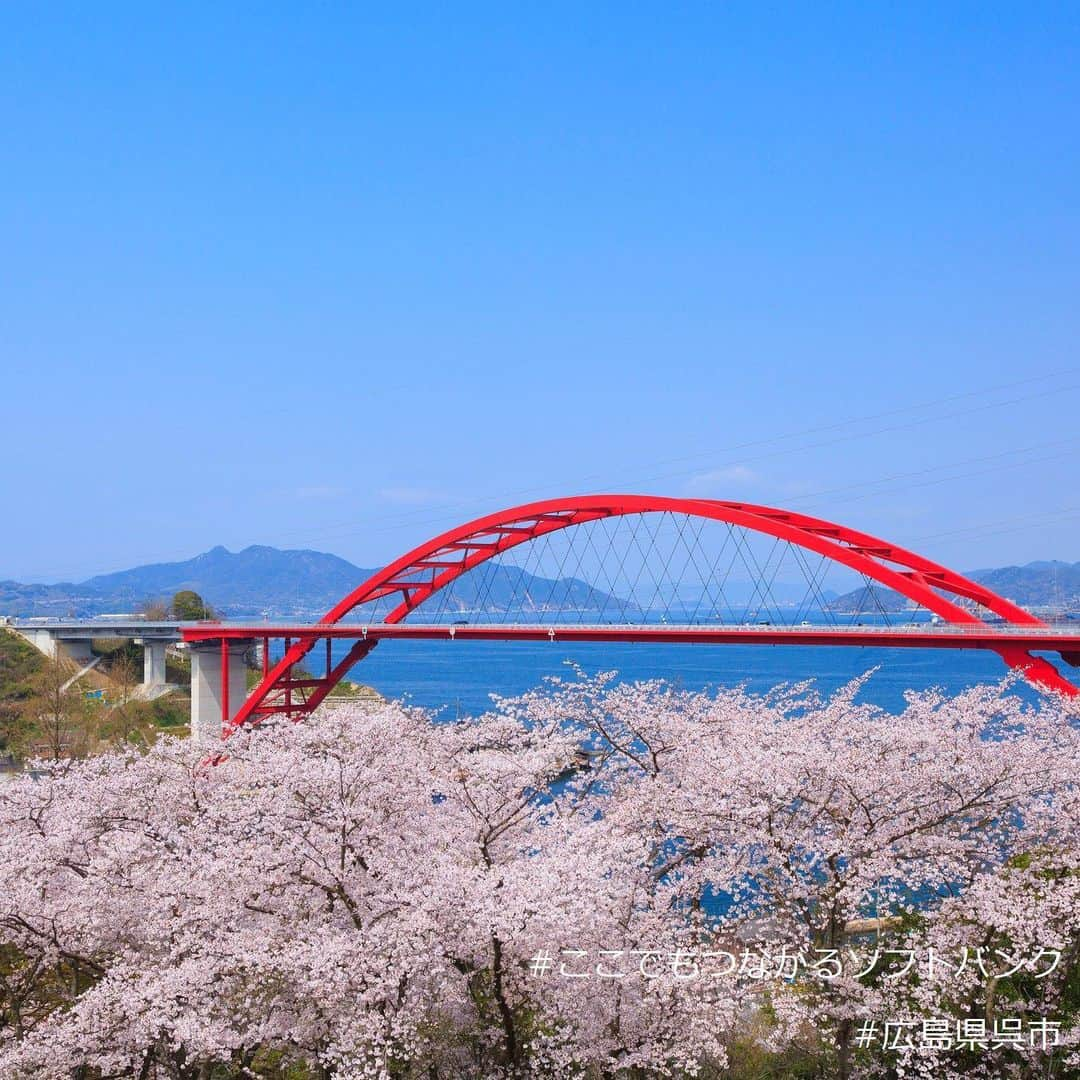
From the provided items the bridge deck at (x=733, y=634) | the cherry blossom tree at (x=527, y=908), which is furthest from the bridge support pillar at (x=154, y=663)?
the cherry blossom tree at (x=527, y=908)

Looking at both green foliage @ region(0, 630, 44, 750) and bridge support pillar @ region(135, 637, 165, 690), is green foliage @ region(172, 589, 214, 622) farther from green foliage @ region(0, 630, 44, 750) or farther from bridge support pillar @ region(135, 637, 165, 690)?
green foliage @ region(0, 630, 44, 750)

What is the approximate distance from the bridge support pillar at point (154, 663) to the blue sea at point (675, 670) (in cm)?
887

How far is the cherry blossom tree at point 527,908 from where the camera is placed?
9016mm

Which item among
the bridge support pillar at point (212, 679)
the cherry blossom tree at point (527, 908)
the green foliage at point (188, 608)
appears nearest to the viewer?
the cherry blossom tree at point (527, 908)

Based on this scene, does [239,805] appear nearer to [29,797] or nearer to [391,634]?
[29,797]

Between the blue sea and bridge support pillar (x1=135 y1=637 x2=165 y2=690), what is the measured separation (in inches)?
349

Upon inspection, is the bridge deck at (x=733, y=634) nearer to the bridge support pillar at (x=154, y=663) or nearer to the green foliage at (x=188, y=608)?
the bridge support pillar at (x=154, y=663)

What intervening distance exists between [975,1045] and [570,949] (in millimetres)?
3773

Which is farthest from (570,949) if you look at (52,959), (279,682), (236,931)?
(279,682)

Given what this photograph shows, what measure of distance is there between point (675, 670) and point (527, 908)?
60323 millimetres

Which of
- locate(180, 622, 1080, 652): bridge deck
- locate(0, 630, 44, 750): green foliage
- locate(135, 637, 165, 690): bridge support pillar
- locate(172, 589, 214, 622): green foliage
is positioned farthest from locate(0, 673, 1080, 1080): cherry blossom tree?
locate(172, 589, 214, 622): green foliage

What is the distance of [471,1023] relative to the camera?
983 centimetres

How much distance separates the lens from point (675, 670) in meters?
68.1

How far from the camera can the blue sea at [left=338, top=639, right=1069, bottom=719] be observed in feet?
177
